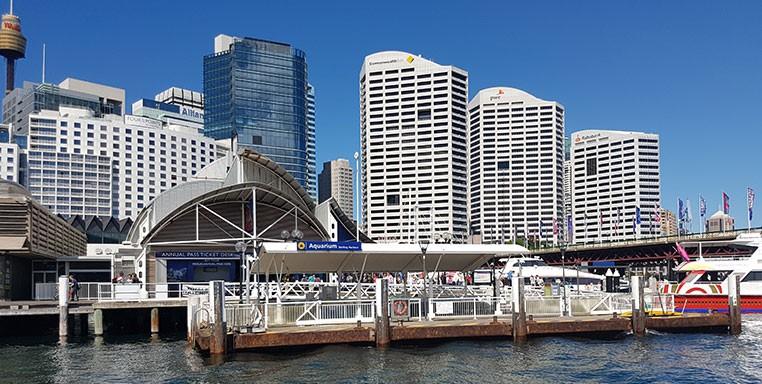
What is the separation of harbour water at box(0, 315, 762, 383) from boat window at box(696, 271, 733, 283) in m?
12.9

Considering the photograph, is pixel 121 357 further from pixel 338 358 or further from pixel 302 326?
pixel 338 358

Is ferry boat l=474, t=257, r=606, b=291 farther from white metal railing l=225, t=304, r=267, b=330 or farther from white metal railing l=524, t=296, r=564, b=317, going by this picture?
white metal railing l=225, t=304, r=267, b=330

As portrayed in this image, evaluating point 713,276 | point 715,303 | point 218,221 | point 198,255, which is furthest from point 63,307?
point 713,276

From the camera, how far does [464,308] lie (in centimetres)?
3506

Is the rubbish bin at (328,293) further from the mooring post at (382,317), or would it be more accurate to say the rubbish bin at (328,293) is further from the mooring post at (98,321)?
the mooring post at (98,321)

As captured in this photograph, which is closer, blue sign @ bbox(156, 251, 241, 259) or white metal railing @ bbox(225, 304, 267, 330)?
white metal railing @ bbox(225, 304, 267, 330)

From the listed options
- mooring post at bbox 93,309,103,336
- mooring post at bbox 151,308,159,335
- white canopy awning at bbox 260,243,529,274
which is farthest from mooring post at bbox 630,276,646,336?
mooring post at bbox 93,309,103,336

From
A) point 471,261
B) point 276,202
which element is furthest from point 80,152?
point 471,261

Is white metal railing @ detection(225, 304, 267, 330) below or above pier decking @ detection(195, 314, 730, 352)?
above

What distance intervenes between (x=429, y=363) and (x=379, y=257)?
28.0 feet

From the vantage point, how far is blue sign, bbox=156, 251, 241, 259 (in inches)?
1918

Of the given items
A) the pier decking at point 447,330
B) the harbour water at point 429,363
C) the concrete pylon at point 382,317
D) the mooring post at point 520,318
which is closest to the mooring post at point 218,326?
the harbour water at point 429,363

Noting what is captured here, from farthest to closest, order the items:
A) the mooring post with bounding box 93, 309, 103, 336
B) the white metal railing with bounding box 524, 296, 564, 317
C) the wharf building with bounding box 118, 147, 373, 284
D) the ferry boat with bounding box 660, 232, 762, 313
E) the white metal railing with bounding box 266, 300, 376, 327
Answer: the wharf building with bounding box 118, 147, 373, 284, the ferry boat with bounding box 660, 232, 762, 313, the mooring post with bounding box 93, 309, 103, 336, the white metal railing with bounding box 524, 296, 564, 317, the white metal railing with bounding box 266, 300, 376, 327

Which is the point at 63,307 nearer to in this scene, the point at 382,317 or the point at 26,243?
the point at 26,243
